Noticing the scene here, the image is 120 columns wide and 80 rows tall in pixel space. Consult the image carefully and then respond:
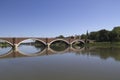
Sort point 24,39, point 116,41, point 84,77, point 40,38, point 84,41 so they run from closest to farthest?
1. point 84,77
2. point 24,39
3. point 40,38
4. point 116,41
5. point 84,41

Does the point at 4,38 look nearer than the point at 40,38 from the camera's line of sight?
Yes

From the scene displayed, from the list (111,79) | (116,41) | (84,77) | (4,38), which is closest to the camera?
(111,79)

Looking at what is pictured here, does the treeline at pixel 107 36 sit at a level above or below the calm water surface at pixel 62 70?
above

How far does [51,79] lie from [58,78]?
2.04 feet

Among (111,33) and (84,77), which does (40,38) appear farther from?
(84,77)

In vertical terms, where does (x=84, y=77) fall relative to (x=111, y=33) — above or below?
below

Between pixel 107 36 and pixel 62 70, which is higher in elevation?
pixel 107 36

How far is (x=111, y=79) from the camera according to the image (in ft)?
50.1

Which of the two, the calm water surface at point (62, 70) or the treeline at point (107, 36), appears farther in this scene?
the treeline at point (107, 36)

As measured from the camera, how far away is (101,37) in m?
98.7

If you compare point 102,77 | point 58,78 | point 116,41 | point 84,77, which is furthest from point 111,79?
point 116,41

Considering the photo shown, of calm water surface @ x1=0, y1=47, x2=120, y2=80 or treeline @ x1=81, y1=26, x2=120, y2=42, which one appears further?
treeline @ x1=81, y1=26, x2=120, y2=42

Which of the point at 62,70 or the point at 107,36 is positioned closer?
the point at 62,70

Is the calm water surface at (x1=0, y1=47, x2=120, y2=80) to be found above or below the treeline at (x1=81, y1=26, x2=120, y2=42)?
below
